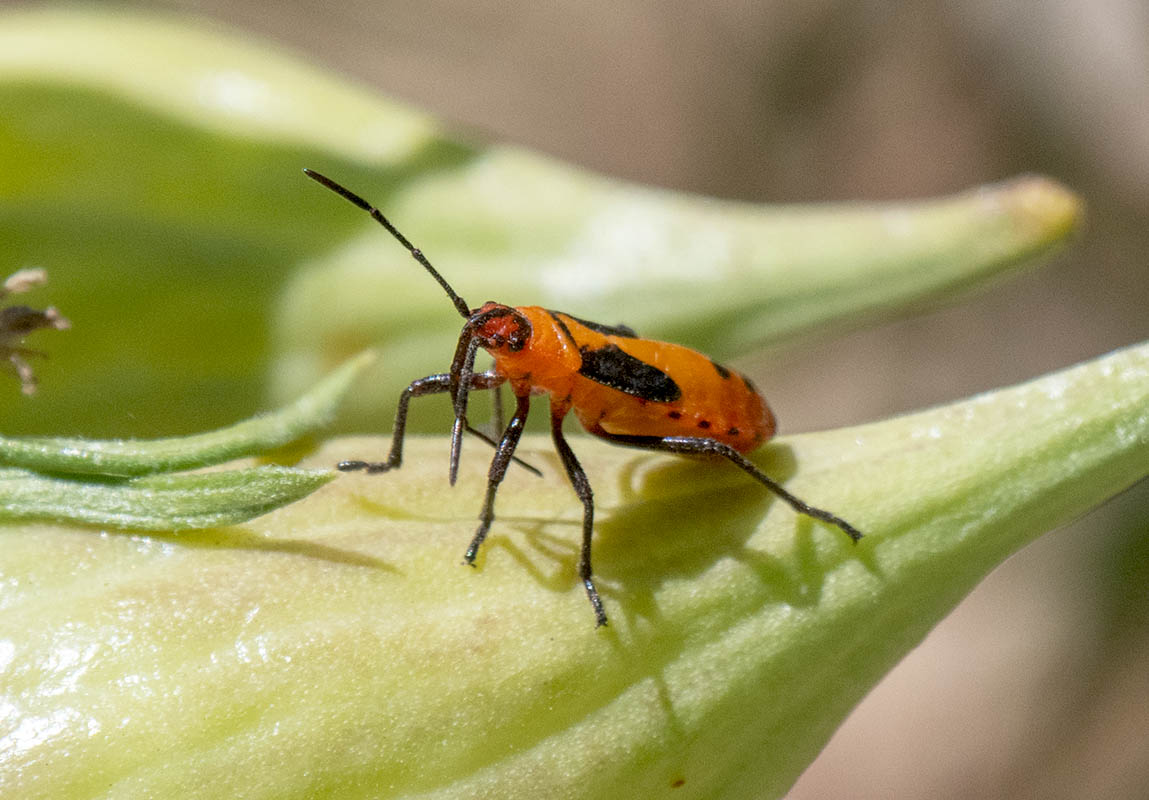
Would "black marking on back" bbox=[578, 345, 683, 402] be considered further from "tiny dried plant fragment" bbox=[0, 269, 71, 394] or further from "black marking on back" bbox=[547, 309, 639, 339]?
"tiny dried plant fragment" bbox=[0, 269, 71, 394]

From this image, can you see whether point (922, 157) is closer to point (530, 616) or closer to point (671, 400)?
point (671, 400)

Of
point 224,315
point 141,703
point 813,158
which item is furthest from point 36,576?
point 813,158

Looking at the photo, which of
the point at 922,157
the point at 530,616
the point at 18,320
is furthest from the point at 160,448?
the point at 922,157

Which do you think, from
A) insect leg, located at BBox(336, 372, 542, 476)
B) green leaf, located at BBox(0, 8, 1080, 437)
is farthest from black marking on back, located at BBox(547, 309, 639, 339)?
green leaf, located at BBox(0, 8, 1080, 437)

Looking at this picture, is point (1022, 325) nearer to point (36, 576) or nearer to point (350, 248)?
point (350, 248)

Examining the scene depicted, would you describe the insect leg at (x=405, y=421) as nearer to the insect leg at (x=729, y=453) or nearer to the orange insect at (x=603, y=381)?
the orange insect at (x=603, y=381)

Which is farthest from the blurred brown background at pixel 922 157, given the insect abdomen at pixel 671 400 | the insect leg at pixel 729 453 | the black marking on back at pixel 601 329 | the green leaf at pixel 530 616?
the green leaf at pixel 530 616
